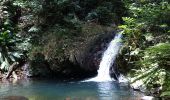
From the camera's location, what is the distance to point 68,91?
38.4ft

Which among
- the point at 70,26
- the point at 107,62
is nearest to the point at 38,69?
the point at 70,26

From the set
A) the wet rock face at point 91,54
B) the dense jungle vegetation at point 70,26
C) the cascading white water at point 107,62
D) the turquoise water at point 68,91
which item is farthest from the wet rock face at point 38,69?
the cascading white water at point 107,62

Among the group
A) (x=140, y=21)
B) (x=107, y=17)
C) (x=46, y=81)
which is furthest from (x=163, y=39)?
(x=107, y=17)

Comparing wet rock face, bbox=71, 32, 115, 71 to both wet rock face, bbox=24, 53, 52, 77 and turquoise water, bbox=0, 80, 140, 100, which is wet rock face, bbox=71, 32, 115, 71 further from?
wet rock face, bbox=24, 53, 52, 77

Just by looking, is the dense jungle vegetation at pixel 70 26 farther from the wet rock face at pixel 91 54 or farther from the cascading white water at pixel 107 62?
the cascading white water at pixel 107 62

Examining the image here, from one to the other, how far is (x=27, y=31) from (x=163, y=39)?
8219 millimetres

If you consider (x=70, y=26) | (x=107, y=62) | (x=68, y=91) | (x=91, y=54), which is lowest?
(x=68, y=91)

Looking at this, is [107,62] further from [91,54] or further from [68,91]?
[68,91]

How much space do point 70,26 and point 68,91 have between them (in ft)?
19.1

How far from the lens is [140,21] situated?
46.4 ft

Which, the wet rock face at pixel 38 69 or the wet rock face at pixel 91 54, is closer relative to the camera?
the wet rock face at pixel 91 54

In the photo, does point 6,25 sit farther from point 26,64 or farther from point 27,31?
point 26,64

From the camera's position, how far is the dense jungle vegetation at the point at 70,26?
13.0 meters

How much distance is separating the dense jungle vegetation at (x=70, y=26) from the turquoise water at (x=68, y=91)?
3.87 feet
